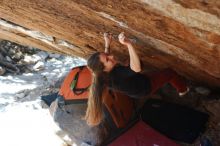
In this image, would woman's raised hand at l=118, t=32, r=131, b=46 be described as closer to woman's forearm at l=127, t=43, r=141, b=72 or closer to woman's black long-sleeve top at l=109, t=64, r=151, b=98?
woman's forearm at l=127, t=43, r=141, b=72

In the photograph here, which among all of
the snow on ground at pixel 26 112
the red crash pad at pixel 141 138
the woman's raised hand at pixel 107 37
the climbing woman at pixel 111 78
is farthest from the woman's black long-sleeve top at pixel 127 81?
the snow on ground at pixel 26 112

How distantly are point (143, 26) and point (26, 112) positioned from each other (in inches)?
131

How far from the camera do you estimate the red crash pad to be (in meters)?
4.33

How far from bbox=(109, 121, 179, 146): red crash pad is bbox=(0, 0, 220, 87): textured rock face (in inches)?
30.5

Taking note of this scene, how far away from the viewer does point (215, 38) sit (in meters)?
3.05

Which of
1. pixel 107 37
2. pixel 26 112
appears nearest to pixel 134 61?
pixel 107 37

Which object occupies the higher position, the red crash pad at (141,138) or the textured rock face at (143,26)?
the textured rock face at (143,26)

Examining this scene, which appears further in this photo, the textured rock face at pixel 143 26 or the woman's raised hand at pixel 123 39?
the woman's raised hand at pixel 123 39

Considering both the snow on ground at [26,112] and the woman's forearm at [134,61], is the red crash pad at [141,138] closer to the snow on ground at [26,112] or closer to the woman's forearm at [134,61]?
the woman's forearm at [134,61]

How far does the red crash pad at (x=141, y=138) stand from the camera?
433 cm

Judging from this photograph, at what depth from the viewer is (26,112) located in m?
6.18

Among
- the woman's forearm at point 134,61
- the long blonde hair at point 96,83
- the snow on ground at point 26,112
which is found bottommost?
the snow on ground at point 26,112

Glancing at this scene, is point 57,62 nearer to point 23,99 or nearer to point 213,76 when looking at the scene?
point 23,99

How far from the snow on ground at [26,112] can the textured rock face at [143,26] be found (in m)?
1.20
